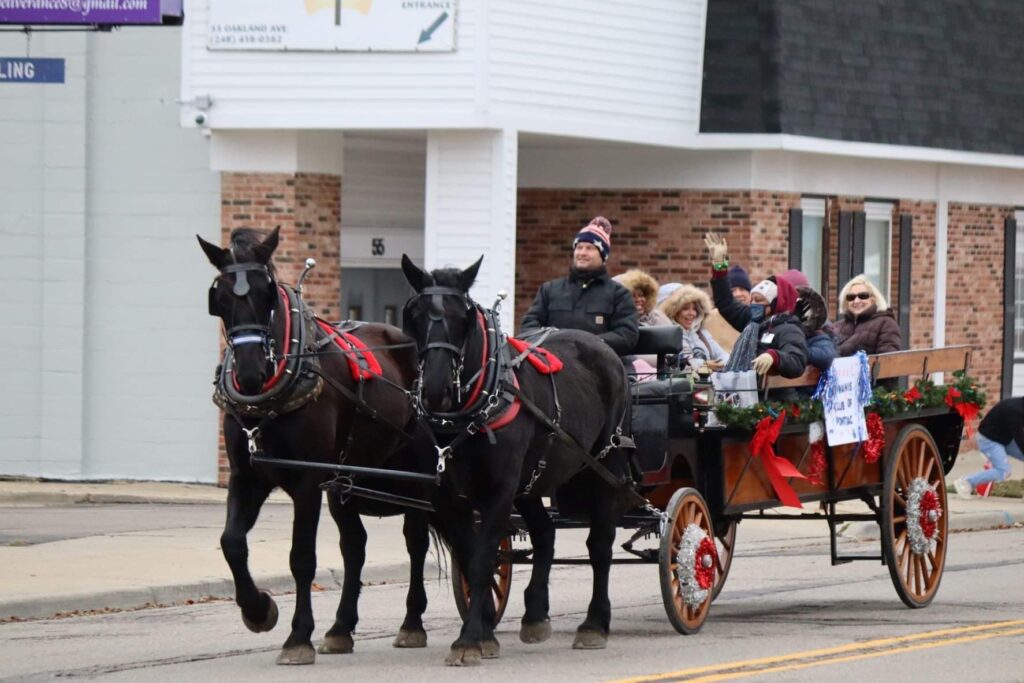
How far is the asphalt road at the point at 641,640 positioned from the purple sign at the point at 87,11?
4.82 m

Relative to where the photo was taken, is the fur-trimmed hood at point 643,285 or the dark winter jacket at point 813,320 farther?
the fur-trimmed hood at point 643,285

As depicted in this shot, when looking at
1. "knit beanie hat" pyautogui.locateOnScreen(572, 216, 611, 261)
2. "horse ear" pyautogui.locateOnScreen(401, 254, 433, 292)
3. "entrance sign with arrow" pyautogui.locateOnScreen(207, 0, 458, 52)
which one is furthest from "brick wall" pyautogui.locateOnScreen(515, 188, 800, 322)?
"horse ear" pyautogui.locateOnScreen(401, 254, 433, 292)

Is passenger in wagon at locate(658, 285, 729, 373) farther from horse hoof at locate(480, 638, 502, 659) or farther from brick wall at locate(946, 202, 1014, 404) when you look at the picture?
brick wall at locate(946, 202, 1014, 404)

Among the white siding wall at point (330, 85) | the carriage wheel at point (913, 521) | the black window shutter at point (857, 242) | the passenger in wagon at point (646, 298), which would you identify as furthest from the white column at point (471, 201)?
the carriage wheel at point (913, 521)

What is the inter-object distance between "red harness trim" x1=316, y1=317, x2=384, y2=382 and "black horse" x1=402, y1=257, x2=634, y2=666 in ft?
2.21

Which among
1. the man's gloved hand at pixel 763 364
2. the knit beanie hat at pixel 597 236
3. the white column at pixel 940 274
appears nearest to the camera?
the knit beanie hat at pixel 597 236

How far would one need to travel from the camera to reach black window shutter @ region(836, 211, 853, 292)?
75.7ft

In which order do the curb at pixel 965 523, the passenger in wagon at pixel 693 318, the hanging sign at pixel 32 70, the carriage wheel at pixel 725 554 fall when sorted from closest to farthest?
the carriage wheel at pixel 725 554, the passenger in wagon at pixel 693 318, the hanging sign at pixel 32 70, the curb at pixel 965 523

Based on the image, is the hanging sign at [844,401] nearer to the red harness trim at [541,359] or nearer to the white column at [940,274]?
the red harness trim at [541,359]

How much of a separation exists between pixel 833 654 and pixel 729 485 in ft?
5.33

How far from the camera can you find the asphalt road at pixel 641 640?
30.7 feet

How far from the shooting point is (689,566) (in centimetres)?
1057

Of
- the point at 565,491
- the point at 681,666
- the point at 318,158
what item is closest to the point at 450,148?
the point at 318,158

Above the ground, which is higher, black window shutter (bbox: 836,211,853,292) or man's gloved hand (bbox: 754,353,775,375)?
black window shutter (bbox: 836,211,853,292)
